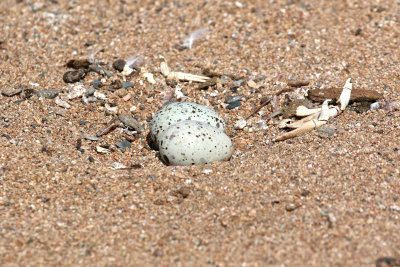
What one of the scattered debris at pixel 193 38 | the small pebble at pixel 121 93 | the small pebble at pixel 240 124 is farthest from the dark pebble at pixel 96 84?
the small pebble at pixel 240 124

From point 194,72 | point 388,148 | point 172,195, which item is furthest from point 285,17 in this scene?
point 172,195

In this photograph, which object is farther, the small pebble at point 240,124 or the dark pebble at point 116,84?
the dark pebble at point 116,84

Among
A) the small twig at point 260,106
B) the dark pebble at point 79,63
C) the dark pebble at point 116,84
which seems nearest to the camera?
the small twig at point 260,106

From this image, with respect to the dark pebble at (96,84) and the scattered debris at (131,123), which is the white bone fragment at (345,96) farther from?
the dark pebble at (96,84)

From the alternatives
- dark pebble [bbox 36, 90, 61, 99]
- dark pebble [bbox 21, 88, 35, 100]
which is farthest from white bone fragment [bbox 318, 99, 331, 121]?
dark pebble [bbox 21, 88, 35, 100]

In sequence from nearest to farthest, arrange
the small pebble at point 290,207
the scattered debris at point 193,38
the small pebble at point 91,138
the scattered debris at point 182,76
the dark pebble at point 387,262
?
1. the dark pebble at point 387,262
2. the small pebble at point 290,207
3. the small pebble at point 91,138
4. the scattered debris at point 182,76
5. the scattered debris at point 193,38

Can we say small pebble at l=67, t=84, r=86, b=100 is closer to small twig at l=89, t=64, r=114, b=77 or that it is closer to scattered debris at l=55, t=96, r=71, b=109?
scattered debris at l=55, t=96, r=71, b=109

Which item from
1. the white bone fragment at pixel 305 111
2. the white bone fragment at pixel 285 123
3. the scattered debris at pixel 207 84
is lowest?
the white bone fragment at pixel 285 123

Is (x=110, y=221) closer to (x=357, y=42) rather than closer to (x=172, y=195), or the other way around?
(x=172, y=195)
